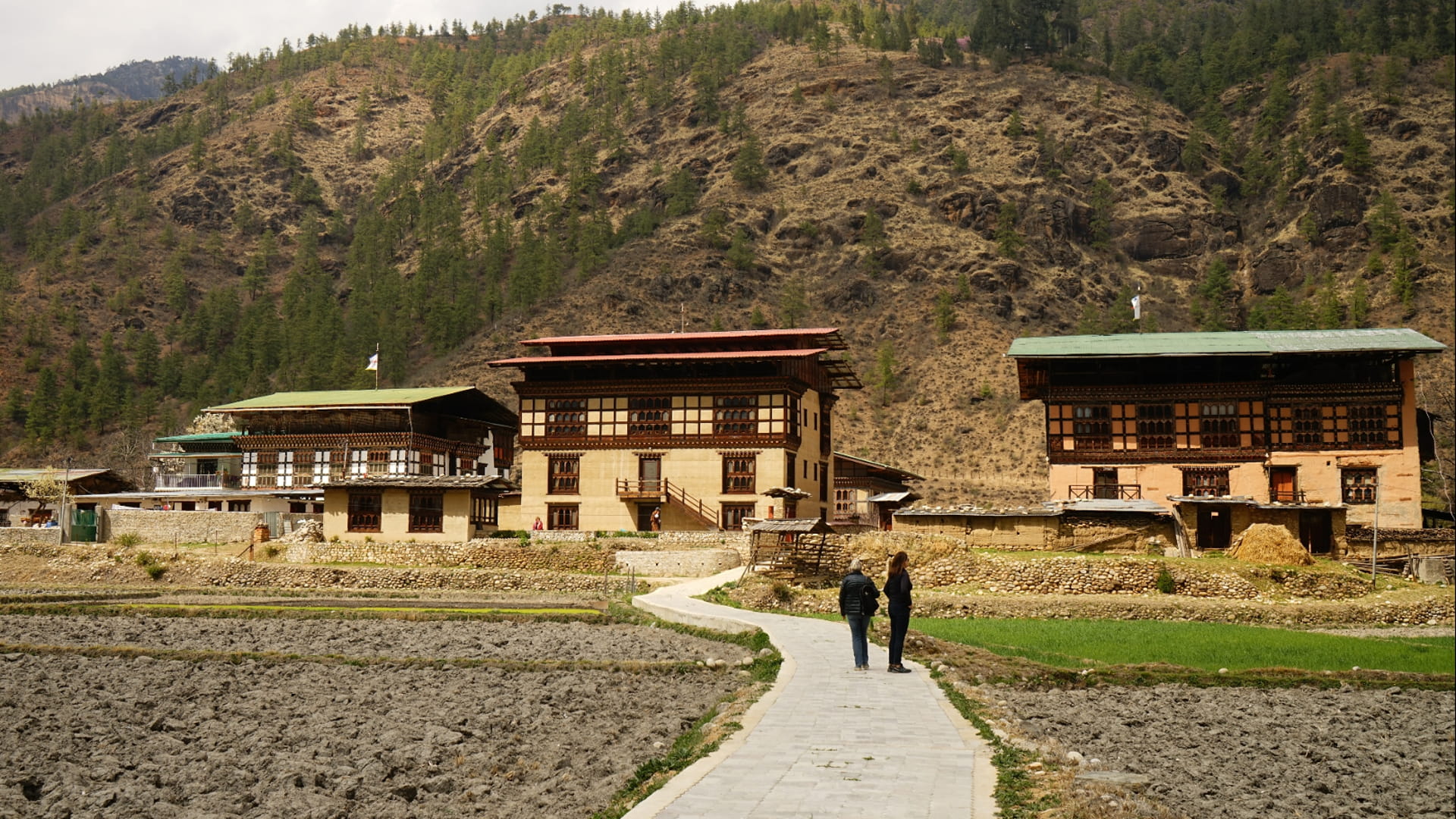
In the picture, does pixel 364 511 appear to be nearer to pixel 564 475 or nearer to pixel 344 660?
pixel 564 475

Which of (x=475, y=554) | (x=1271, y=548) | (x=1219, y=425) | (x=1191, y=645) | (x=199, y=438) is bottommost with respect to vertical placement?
(x=1191, y=645)

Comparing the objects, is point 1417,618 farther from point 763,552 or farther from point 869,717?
point 869,717

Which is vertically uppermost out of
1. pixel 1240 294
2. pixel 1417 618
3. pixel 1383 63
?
pixel 1383 63

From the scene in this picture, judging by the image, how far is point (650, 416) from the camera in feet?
218


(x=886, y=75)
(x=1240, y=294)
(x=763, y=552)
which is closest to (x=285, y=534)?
(x=763, y=552)

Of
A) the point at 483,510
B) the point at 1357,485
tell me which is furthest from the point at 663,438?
the point at 1357,485

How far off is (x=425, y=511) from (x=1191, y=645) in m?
38.2

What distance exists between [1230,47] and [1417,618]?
144 m

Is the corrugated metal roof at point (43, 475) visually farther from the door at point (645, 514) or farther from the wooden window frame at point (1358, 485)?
the wooden window frame at point (1358, 485)

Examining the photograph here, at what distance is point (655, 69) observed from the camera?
626 ft

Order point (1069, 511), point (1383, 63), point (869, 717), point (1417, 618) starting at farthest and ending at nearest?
point (1383, 63), point (1069, 511), point (1417, 618), point (869, 717)

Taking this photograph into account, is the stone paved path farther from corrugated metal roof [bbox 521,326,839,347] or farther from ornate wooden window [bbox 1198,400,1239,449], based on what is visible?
corrugated metal roof [bbox 521,326,839,347]

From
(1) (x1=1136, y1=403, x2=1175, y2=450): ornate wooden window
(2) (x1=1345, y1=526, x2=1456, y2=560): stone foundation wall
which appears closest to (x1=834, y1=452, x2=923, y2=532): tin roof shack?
(1) (x1=1136, y1=403, x2=1175, y2=450): ornate wooden window

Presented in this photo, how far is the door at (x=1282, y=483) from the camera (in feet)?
211
